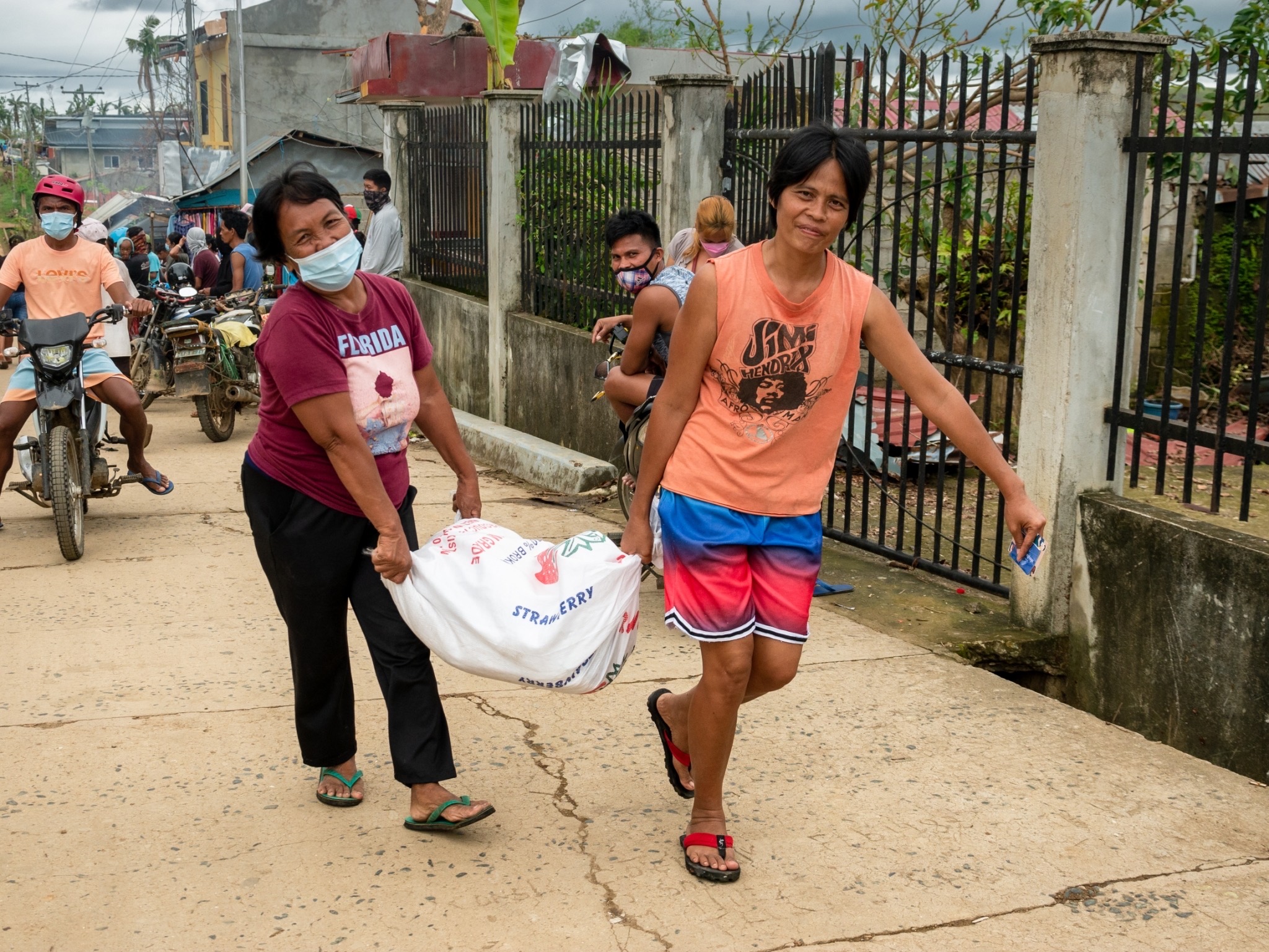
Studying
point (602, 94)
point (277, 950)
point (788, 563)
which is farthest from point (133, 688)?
point (602, 94)

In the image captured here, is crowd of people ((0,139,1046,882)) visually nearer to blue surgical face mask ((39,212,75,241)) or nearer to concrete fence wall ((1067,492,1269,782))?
concrete fence wall ((1067,492,1269,782))

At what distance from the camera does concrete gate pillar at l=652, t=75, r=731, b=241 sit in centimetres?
729

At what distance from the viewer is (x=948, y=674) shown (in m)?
4.73

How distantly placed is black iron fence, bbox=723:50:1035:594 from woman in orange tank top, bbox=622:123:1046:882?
4.25ft

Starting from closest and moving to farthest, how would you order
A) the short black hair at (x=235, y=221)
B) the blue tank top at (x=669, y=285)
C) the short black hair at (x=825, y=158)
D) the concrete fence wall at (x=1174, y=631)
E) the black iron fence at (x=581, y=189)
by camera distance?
the short black hair at (x=825, y=158) < the concrete fence wall at (x=1174, y=631) < the blue tank top at (x=669, y=285) < the black iron fence at (x=581, y=189) < the short black hair at (x=235, y=221)

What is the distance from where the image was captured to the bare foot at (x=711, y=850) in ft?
10.6

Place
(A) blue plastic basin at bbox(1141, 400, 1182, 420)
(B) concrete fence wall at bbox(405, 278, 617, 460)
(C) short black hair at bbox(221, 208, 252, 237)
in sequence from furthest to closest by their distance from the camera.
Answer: (C) short black hair at bbox(221, 208, 252, 237) → (B) concrete fence wall at bbox(405, 278, 617, 460) → (A) blue plastic basin at bbox(1141, 400, 1182, 420)

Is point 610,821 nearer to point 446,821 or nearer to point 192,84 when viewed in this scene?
point 446,821

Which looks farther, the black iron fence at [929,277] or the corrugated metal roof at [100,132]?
the corrugated metal roof at [100,132]

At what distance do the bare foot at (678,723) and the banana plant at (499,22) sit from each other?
31.9 ft

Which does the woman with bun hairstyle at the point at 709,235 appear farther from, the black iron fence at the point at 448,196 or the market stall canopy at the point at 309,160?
the market stall canopy at the point at 309,160

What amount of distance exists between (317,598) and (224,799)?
73cm

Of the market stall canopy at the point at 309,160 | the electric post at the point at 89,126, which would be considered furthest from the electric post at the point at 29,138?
the market stall canopy at the point at 309,160

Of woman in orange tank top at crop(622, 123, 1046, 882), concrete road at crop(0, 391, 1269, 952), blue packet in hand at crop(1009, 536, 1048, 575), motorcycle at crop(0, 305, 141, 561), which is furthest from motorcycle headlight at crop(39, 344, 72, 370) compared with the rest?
blue packet in hand at crop(1009, 536, 1048, 575)
